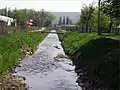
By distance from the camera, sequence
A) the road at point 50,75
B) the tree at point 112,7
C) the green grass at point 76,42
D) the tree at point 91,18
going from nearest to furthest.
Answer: the road at point 50,75, the tree at point 112,7, the green grass at point 76,42, the tree at point 91,18

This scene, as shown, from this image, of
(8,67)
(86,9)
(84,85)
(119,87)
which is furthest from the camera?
(86,9)

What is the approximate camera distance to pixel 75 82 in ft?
58.0

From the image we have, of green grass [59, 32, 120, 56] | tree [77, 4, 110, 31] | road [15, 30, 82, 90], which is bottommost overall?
road [15, 30, 82, 90]

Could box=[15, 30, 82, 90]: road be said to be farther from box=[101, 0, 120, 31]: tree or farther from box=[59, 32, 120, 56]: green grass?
box=[59, 32, 120, 56]: green grass

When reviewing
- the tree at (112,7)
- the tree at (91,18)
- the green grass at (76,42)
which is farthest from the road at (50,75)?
the tree at (91,18)

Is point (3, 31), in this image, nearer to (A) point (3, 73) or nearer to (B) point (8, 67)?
(B) point (8, 67)

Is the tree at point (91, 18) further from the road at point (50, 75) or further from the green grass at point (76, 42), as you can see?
the road at point (50, 75)

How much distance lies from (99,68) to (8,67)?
6925mm

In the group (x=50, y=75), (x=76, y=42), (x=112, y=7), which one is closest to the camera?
(x=50, y=75)

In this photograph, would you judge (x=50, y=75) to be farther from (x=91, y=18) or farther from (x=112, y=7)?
(x=91, y=18)

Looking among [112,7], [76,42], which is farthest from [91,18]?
[112,7]

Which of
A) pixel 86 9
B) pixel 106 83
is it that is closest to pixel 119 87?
pixel 106 83


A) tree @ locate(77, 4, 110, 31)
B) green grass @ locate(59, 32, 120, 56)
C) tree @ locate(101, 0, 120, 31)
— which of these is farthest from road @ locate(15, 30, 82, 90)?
tree @ locate(77, 4, 110, 31)

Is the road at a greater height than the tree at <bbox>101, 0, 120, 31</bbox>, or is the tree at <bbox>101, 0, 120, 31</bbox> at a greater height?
the tree at <bbox>101, 0, 120, 31</bbox>
